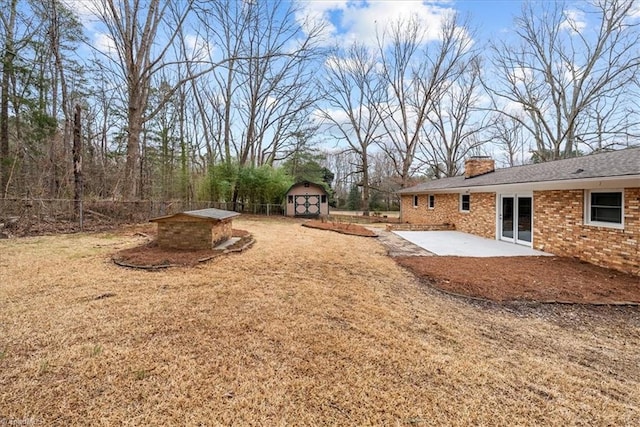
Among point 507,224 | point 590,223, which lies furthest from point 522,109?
point 590,223

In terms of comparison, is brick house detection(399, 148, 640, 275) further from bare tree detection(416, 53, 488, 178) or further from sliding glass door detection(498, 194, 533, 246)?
bare tree detection(416, 53, 488, 178)

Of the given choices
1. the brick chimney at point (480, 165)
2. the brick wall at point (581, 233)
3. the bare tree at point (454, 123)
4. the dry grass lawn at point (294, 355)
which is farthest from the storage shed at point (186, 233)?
the bare tree at point (454, 123)

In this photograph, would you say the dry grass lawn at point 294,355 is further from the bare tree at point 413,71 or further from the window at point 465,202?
the bare tree at point 413,71

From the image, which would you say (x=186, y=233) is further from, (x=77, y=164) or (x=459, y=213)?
(x=459, y=213)

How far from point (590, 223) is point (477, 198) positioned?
436 centimetres

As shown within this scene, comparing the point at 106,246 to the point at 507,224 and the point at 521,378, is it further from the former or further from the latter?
the point at 507,224

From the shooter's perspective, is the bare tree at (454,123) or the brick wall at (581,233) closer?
the brick wall at (581,233)

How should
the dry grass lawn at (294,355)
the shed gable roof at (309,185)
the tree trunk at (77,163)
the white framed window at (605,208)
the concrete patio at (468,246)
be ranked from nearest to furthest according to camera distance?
1. the dry grass lawn at (294,355)
2. the white framed window at (605,208)
3. the concrete patio at (468,246)
4. the tree trunk at (77,163)
5. the shed gable roof at (309,185)

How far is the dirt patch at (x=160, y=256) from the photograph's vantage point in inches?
207

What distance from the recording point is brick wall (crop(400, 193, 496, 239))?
9.91m

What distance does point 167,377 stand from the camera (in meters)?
2.12

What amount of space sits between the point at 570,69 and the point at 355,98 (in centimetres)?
1305

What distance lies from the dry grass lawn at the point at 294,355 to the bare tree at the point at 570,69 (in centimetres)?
1818

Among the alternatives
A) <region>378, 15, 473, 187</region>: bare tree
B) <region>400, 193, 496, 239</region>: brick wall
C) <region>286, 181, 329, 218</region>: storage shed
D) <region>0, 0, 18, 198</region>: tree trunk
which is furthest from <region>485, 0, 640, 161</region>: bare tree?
<region>0, 0, 18, 198</region>: tree trunk
